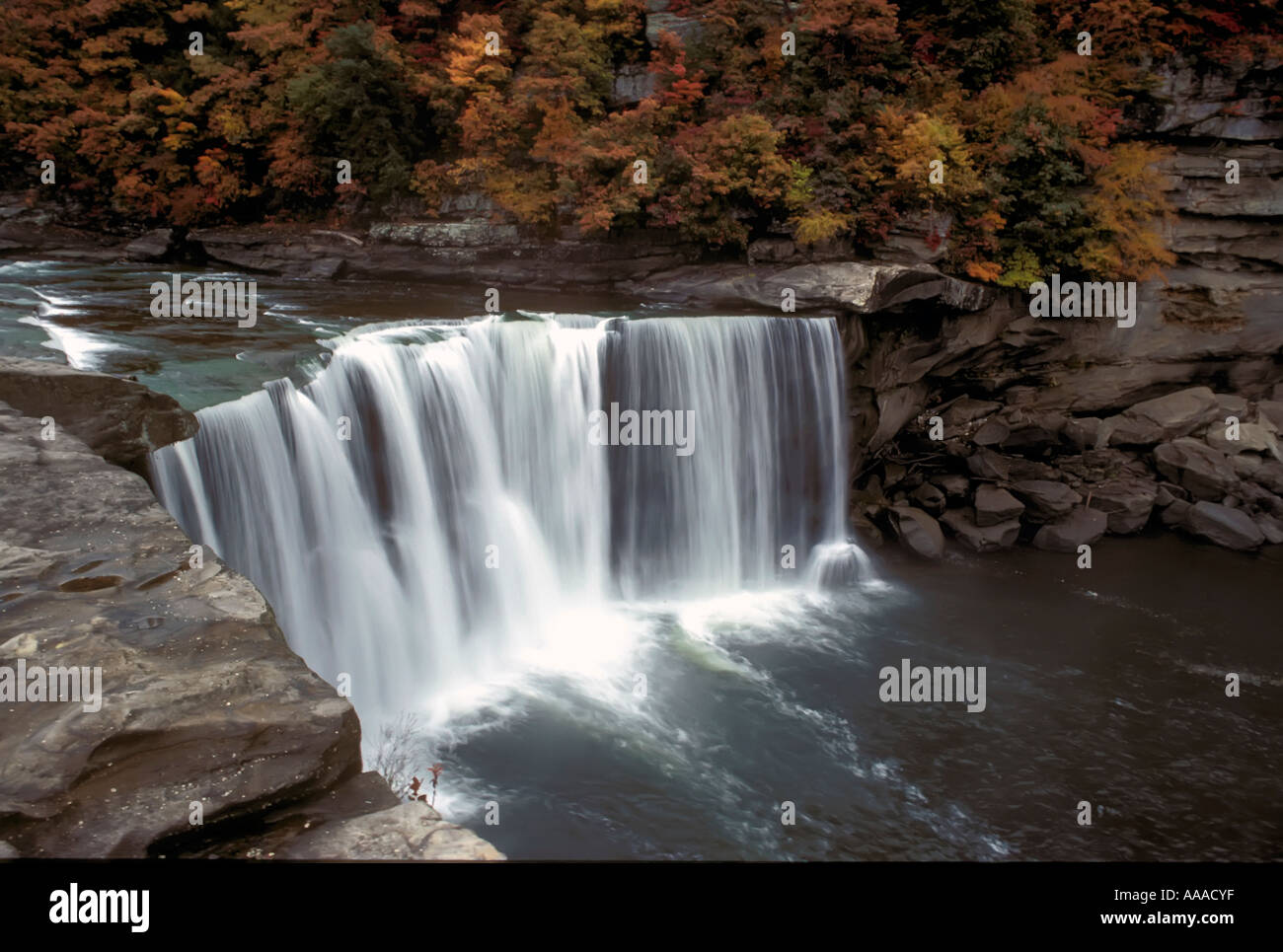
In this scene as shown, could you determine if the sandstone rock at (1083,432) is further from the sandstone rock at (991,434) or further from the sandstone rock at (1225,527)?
the sandstone rock at (1225,527)

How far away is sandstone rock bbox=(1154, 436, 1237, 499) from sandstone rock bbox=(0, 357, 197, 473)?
51.4 feet

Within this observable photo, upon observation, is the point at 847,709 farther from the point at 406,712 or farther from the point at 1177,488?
the point at 1177,488

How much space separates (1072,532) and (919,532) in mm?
2648

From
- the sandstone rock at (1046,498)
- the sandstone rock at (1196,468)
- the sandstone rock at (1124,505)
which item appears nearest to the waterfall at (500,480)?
the sandstone rock at (1046,498)

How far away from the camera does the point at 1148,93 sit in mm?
15820

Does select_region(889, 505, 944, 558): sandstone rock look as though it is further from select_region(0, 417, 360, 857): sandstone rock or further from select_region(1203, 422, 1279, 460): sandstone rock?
select_region(0, 417, 360, 857): sandstone rock

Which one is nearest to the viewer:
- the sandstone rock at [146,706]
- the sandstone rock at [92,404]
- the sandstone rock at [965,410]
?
the sandstone rock at [146,706]

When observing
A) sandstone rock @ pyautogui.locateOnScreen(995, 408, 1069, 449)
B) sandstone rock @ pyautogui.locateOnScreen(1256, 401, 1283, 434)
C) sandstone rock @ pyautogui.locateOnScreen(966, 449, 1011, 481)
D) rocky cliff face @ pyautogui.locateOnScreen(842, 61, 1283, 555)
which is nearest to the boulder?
rocky cliff face @ pyautogui.locateOnScreen(842, 61, 1283, 555)

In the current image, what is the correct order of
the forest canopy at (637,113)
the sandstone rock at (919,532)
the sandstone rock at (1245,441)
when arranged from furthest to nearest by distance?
the forest canopy at (637,113)
the sandstone rock at (1245,441)
the sandstone rock at (919,532)

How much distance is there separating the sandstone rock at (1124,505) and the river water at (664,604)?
1.53 feet

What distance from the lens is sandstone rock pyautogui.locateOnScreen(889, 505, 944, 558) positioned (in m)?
14.1

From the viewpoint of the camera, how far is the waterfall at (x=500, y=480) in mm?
9742

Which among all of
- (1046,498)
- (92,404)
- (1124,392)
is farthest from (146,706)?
(1124,392)

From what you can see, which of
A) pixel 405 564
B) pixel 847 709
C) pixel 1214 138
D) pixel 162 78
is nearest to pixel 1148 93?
pixel 1214 138
